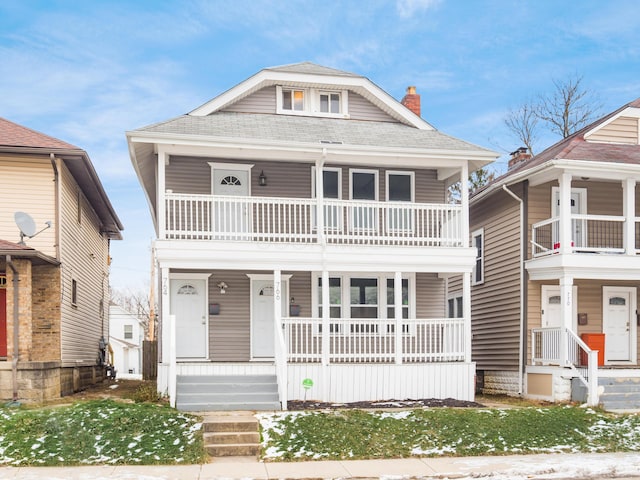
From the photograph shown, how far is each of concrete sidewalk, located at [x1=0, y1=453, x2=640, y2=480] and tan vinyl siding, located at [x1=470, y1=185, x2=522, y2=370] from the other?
7919 mm

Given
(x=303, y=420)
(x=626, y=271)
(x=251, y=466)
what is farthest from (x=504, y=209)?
(x=251, y=466)

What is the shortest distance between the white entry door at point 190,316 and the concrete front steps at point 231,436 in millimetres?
4545

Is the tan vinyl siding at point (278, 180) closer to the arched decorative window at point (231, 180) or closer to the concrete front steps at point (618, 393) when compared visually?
the arched decorative window at point (231, 180)

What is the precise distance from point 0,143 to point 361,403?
9589 millimetres

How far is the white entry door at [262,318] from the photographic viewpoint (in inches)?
684

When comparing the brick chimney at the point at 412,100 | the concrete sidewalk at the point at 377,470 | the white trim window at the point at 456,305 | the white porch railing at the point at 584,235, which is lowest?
the concrete sidewalk at the point at 377,470

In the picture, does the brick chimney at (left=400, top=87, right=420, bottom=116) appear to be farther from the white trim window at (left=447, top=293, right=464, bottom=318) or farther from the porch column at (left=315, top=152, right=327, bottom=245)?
the white trim window at (left=447, top=293, right=464, bottom=318)

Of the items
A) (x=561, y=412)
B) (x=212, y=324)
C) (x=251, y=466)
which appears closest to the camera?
(x=251, y=466)

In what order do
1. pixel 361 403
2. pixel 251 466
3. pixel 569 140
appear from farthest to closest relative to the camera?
pixel 569 140
pixel 361 403
pixel 251 466

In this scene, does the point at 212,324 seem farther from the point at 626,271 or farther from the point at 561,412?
the point at 626,271

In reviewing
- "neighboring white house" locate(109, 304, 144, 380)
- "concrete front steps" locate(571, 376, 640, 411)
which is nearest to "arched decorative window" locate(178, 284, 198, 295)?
"concrete front steps" locate(571, 376, 640, 411)

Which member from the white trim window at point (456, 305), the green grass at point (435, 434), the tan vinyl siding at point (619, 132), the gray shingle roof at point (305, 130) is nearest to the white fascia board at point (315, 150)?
the gray shingle roof at point (305, 130)

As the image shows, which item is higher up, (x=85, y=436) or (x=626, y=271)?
(x=626, y=271)

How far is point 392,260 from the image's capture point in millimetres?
16188
